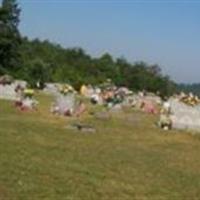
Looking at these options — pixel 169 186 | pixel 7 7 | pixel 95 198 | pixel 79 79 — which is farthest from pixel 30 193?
pixel 79 79

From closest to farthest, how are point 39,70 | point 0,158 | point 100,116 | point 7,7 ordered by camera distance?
1. point 0,158
2. point 100,116
3. point 7,7
4. point 39,70

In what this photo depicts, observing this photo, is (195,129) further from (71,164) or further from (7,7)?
(7,7)

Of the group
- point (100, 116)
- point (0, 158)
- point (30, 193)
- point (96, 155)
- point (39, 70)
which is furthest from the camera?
point (39, 70)

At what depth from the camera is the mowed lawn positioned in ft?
49.9

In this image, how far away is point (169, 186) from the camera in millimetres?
16672

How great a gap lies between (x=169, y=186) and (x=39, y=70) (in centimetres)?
9742

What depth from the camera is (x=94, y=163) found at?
18938 mm

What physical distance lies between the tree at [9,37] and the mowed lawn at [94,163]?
5946 centimetres

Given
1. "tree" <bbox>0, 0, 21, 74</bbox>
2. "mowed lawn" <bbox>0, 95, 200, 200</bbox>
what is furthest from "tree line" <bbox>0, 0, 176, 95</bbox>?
"mowed lawn" <bbox>0, 95, 200, 200</bbox>

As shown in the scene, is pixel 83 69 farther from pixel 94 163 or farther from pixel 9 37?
pixel 94 163

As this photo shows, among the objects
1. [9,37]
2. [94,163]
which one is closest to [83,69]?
[9,37]

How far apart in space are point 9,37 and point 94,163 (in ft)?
234

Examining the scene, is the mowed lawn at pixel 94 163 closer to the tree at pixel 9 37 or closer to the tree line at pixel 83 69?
the tree at pixel 9 37

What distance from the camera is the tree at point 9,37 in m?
88.8
